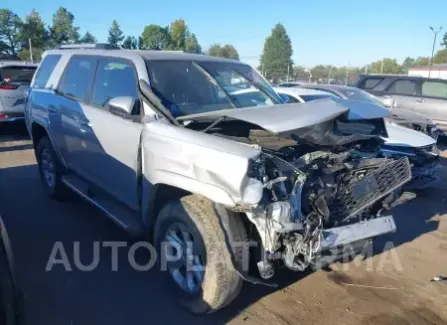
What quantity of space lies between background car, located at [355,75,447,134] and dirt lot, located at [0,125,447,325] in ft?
25.4

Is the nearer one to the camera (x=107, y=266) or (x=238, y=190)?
(x=238, y=190)

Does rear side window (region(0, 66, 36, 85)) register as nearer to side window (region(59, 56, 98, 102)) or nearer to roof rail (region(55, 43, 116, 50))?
roof rail (region(55, 43, 116, 50))

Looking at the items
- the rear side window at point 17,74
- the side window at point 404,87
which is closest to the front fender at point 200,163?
the rear side window at point 17,74

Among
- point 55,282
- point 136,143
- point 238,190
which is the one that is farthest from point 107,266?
point 238,190

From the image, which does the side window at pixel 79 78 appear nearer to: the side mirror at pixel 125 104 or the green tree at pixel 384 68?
the side mirror at pixel 125 104

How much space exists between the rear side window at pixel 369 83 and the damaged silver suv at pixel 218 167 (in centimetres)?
932

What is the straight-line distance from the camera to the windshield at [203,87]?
368 centimetres

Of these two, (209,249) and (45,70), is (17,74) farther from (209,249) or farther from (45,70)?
(209,249)

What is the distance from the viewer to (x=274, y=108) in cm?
356

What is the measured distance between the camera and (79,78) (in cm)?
471

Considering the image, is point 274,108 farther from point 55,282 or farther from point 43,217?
point 43,217

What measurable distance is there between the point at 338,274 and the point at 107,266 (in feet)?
7.20

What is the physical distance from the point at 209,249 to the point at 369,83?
11714 millimetres

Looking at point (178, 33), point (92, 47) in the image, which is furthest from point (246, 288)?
point (178, 33)
